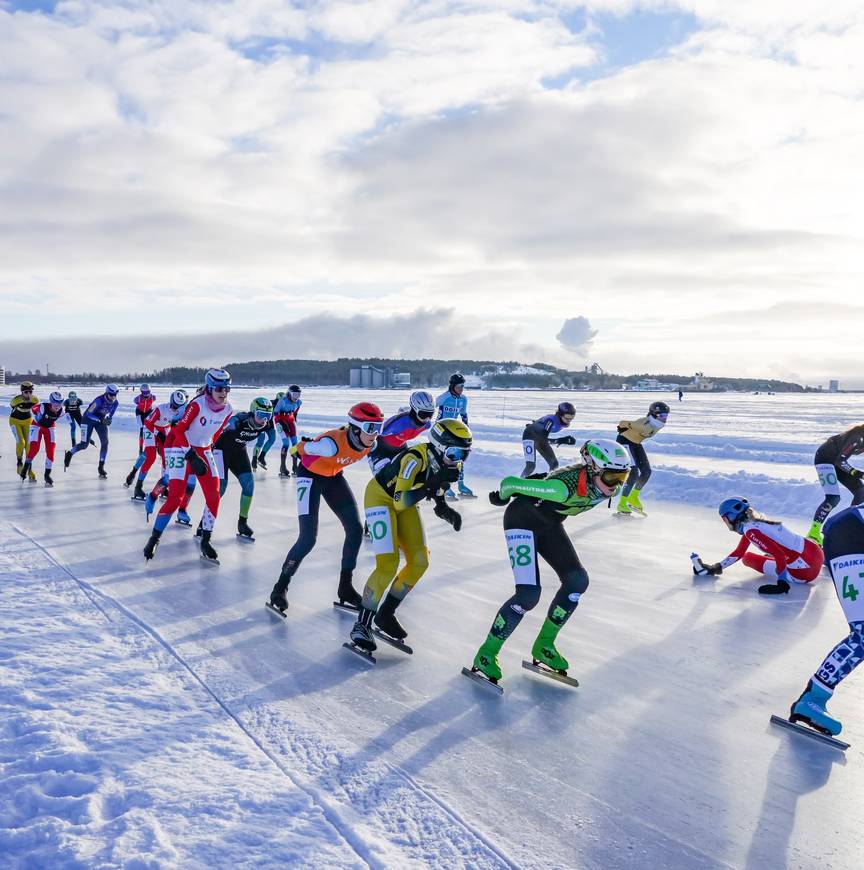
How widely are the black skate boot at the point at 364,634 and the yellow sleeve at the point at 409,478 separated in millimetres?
826

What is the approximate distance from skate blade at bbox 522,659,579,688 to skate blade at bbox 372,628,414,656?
783 mm

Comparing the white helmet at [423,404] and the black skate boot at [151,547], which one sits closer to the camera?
the white helmet at [423,404]

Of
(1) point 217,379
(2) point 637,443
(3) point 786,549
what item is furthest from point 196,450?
(2) point 637,443

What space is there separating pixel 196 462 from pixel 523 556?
4.36 meters

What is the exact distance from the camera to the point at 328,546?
773 centimetres

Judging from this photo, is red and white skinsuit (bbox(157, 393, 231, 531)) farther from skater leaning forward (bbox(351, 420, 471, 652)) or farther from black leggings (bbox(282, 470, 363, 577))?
skater leaning forward (bbox(351, 420, 471, 652))

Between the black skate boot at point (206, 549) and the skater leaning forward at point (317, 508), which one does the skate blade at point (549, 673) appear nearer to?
the skater leaning forward at point (317, 508)

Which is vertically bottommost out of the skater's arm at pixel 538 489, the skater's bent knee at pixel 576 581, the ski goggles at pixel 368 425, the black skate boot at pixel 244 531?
the black skate boot at pixel 244 531

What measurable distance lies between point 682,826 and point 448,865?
1.01 m

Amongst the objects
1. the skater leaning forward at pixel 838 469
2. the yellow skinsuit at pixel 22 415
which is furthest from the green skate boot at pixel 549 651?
the yellow skinsuit at pixel 22 415

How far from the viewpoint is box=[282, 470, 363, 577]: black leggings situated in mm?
5508

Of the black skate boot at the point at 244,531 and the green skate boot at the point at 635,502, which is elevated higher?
the green skate boot at the point at 635,502

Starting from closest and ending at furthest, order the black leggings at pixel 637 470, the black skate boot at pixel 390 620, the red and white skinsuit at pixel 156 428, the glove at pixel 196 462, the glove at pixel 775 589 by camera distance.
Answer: the black skate boot at pixel 390 620, the glove at pixel 775 589, the glove at pixel 196 462, the black leggings at pixel 637 470, the red and white skinsuit at pixel 156 428

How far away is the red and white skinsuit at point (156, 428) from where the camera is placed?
33.0 ft
